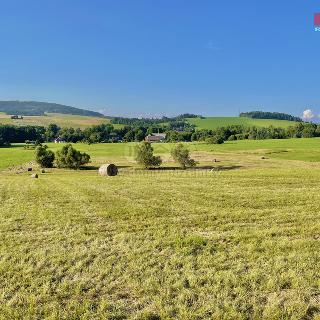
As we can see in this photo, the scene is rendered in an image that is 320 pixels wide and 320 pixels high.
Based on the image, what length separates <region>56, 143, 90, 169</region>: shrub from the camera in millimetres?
90062

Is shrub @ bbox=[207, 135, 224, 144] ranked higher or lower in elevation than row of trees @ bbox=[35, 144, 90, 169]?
higher

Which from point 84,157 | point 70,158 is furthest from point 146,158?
point 70,158

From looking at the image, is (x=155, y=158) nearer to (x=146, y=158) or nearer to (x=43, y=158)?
(x=146, y=158)

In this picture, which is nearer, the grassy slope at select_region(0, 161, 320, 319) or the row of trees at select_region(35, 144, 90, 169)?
the grassy slope at select_region(0, 161, 320, 319)

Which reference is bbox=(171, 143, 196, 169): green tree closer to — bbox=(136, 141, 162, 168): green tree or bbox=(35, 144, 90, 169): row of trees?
bbox=(136, 141, 162, 168): green tree

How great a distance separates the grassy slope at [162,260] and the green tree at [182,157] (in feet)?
218

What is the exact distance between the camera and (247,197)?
69.4 ft

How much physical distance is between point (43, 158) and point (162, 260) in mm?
86722

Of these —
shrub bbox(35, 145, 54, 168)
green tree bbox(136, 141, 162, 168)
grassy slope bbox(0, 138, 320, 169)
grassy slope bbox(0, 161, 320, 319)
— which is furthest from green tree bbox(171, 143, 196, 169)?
grassy slope bbox(0, 161, 320, 319)

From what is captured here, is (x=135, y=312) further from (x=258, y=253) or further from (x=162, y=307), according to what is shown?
(x=258, y=253)

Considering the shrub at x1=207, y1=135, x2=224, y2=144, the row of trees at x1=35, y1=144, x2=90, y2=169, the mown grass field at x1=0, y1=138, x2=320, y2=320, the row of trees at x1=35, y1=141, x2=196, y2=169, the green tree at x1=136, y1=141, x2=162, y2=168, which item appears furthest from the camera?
the shrub at x1=207, y1=135, x2=224, y2=144

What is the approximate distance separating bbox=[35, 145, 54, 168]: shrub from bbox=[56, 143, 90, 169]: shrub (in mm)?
2765

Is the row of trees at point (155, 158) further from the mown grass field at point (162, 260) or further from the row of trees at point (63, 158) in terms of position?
the mown grass field at point (162, 260)

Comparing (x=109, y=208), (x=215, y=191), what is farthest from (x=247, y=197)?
(x=109, y=208)
